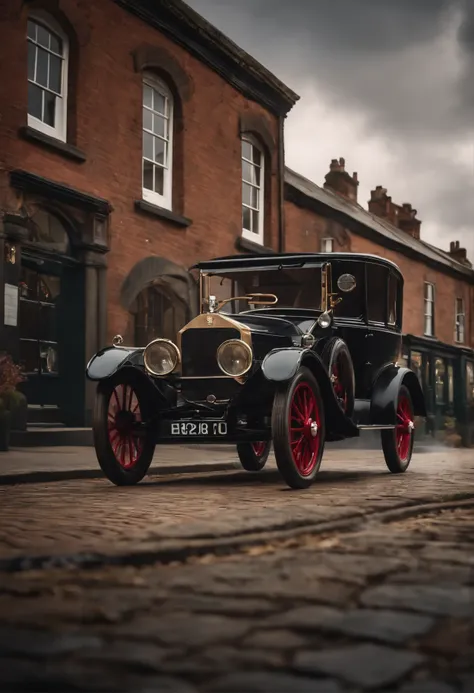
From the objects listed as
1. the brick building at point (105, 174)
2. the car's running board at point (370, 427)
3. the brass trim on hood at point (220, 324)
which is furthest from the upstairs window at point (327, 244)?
the brass trim on hood at point (220, 324)

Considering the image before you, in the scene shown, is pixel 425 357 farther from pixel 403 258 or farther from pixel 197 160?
pixel 197 160

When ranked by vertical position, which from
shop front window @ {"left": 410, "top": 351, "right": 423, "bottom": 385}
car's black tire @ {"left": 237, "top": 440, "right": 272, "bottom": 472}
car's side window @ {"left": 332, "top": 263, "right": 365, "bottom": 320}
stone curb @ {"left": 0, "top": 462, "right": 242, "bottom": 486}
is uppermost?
shop front window @ {"left": 410, "top": 351, "right": 423, "bottom": 385}

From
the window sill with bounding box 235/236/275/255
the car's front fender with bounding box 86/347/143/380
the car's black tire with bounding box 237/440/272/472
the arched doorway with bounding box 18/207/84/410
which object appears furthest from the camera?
the window sill with bounding box 235/236/275/255

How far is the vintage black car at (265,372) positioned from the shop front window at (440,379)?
64.3ft

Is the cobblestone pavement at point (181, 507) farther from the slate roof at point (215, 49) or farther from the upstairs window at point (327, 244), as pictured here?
the upstairs window at point (327, 244)

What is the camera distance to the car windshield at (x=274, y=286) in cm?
923

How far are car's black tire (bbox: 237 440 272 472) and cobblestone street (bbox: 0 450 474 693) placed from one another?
357 centimetres

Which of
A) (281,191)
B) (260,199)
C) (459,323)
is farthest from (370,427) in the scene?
(459,323)

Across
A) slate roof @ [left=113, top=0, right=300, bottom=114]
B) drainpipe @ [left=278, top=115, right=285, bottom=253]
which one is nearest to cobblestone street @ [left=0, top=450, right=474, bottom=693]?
slate roof @ [left=113, top=0, right=300, bottom=114]

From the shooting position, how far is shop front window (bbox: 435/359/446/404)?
1141 inches

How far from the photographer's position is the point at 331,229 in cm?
2303

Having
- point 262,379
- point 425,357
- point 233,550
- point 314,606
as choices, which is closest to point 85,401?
point 262,379

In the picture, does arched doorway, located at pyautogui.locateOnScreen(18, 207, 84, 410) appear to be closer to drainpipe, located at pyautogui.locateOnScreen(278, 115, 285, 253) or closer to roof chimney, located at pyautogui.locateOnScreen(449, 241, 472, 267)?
drainpipe, located at pyautogui.locateOnScreen(278, 115, 285, 253)

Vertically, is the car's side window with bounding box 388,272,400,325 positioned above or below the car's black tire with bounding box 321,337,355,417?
above
